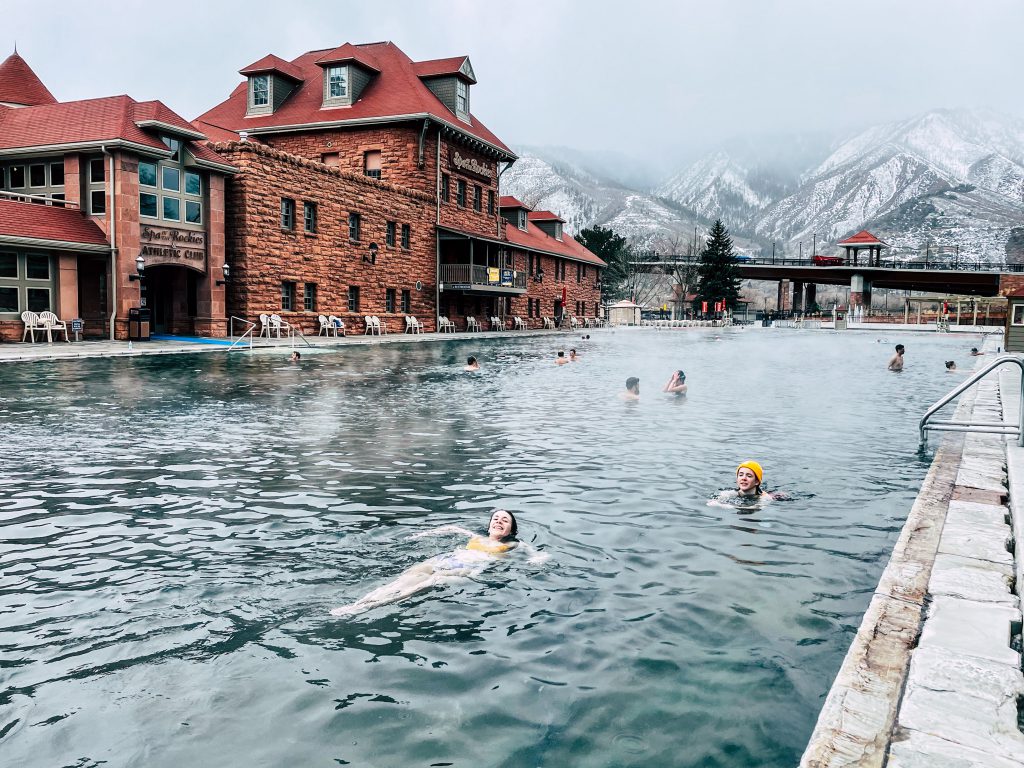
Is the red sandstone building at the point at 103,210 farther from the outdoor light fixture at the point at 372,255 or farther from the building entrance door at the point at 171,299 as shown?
the outdoor light fixture at the point at 372,255

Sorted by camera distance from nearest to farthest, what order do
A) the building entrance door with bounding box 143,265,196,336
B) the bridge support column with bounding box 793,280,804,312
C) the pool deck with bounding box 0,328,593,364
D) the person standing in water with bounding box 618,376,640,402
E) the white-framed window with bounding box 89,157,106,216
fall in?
the person standing in water with bounding box 618,376,640,402
the pool deck with bounding box 0,328,593,364
the white-framed window with bounding box 89,157,106,216
the building entrance door with bounding box 143,265,196,336
the bridge support column with bounding box 793,280,804,312

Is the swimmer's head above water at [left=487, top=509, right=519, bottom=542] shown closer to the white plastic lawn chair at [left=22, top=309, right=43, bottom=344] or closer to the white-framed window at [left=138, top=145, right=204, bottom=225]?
the white plastic lawn chair at [left=22, top=309, right=43, bottom=344]

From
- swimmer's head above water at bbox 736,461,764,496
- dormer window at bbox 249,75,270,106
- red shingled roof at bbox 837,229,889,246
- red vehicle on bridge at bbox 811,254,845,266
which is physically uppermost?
dormer window at bbox 249,75,270,106

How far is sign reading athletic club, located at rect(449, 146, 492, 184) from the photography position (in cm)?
4222


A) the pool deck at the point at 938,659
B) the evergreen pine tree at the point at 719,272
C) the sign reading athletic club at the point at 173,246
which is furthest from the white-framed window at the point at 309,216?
the evergreen pine tree at the point at 719,272

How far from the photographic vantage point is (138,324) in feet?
89.2

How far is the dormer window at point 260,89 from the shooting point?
41.2 meters

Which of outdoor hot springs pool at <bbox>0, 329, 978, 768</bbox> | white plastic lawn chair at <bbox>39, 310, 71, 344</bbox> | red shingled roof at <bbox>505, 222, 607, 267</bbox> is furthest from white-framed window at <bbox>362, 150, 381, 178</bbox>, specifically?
outdoor hot springs pool at <bbox>0, 329, 978, 768</bbox>

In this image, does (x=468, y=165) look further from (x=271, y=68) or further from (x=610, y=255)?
(x=610, y=255)

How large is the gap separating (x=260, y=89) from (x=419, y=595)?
41.7 metres

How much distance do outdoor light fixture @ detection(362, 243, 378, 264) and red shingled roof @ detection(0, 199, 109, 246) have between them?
12.5m

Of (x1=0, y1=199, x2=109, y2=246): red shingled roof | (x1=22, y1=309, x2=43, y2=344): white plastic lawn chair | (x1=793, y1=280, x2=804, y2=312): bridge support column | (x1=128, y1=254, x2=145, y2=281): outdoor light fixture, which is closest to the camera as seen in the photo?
(x1=0, y1=199, x2=109, y2=246): red shingled roof

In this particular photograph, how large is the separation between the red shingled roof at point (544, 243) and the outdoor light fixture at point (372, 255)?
13.0 metres

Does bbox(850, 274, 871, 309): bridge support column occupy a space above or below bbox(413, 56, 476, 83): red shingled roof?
below
